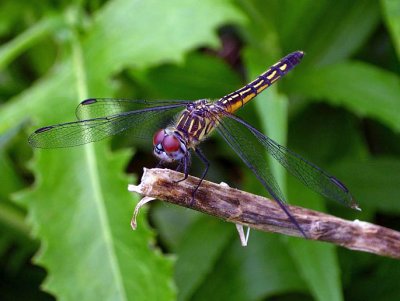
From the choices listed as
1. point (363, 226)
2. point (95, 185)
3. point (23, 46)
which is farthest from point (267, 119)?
point (23, 46)

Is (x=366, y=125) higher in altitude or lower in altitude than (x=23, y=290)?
A: higher

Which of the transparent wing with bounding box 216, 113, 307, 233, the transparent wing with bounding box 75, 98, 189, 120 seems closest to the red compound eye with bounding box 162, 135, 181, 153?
the transparent wing with bounding box 216, 113, 307, 233

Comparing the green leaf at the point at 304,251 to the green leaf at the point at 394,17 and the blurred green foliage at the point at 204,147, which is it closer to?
the blurred green foliage at the point at 204,147

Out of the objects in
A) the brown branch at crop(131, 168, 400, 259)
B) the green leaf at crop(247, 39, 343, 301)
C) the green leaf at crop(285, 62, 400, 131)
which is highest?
the green leaf at crop(285, 62, 400, 131)

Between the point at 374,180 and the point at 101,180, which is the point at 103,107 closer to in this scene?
the point at 101,180

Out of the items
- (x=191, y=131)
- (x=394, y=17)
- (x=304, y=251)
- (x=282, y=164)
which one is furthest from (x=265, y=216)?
(x=394, y=17)

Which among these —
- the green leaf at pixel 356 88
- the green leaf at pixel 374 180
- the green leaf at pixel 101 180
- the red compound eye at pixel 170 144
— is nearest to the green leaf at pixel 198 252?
the green leaf at pixel 101 180

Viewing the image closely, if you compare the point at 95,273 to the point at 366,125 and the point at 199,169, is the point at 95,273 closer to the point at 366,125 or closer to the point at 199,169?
the point at 199,169

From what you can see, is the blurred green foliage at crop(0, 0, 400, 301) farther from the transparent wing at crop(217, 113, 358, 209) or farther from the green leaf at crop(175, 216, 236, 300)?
the transparent wing at crop(217, 113, 358, 209)
